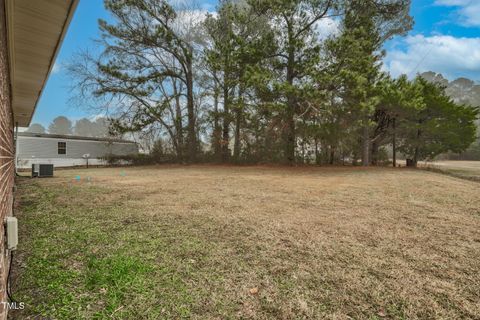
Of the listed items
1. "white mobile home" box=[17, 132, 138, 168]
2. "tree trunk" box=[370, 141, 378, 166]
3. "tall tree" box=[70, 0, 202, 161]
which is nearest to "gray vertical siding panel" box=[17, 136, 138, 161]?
"white mobile home" box=[17, 132, 138, 168]

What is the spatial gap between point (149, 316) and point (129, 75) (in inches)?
619

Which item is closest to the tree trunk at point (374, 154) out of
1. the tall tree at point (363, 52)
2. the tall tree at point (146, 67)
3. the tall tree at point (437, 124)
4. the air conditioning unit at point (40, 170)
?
the tall tree at point (363, 52)

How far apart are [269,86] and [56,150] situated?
16114mm

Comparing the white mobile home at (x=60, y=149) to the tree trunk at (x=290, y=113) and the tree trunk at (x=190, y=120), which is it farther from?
the tree trunk at (x=290, y=113)

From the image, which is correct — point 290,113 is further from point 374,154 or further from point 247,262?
point 247,262

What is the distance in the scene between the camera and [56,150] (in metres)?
17.3

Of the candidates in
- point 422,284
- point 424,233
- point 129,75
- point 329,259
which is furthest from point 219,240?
point 129,75

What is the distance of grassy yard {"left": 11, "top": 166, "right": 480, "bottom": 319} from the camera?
1.51m

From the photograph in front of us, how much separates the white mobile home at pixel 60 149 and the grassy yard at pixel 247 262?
15648mm

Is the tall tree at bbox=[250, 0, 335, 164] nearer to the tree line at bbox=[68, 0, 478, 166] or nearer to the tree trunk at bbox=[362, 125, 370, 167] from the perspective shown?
the tree line at bbox=[68, 0, 478, 166]

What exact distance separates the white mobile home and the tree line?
5650 mm

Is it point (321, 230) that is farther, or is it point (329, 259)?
point (321, 230)

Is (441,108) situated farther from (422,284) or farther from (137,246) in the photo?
(137,246)

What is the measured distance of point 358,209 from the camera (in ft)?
13.0
